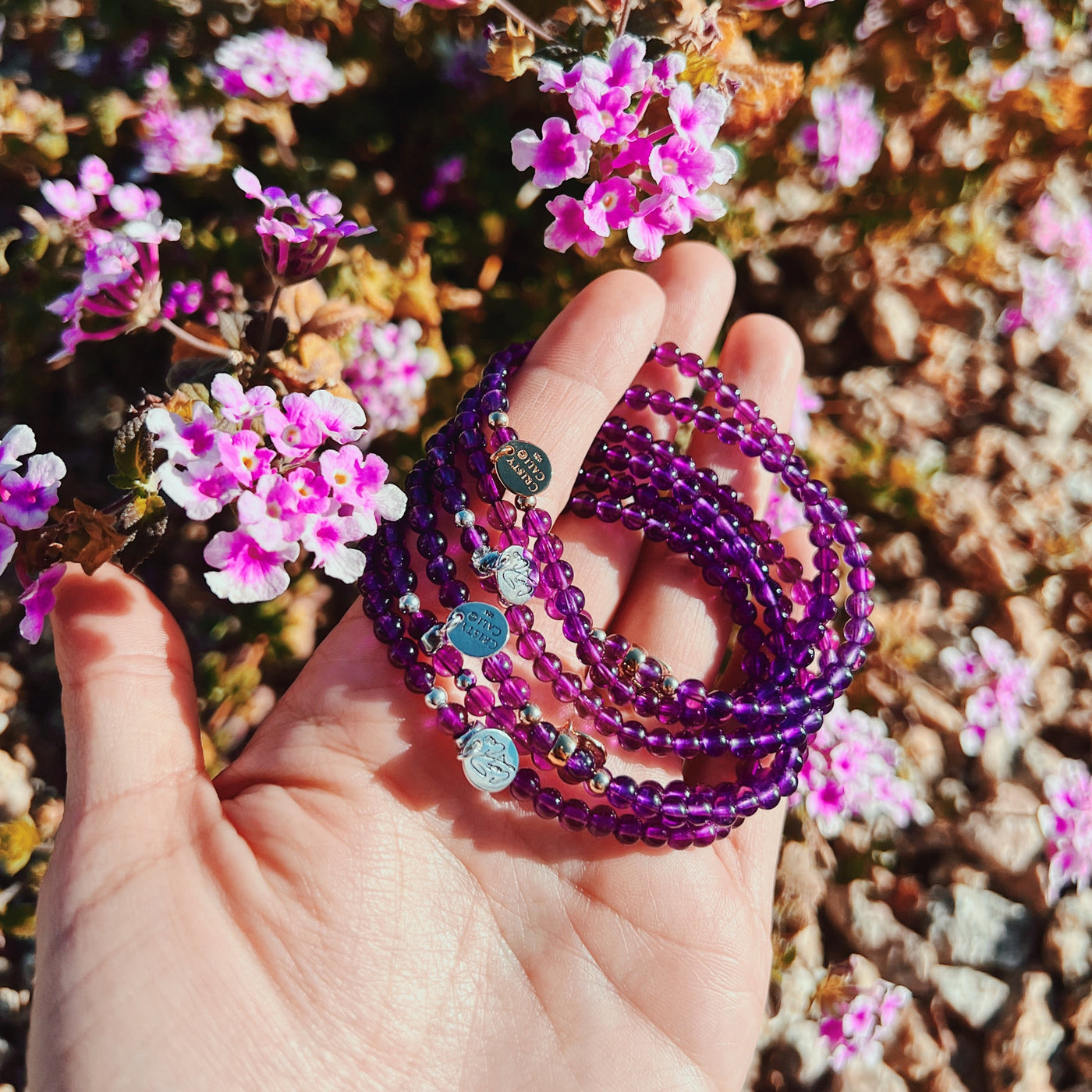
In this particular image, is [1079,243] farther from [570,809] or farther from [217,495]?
[217,495]

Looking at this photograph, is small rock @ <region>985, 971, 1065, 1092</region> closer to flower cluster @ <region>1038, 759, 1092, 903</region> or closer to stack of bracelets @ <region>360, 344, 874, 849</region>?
flower cluster @ <region>1038, 759, 1092, 903</region>

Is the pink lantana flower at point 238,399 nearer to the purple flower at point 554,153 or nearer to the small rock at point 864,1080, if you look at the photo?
the purple flower at point 554,153

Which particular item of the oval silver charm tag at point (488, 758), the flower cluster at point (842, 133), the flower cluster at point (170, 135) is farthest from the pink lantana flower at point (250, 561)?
the flower cluster at point (842, 133)

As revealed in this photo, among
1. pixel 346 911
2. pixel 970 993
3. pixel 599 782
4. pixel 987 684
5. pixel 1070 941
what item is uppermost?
pixel 599 782

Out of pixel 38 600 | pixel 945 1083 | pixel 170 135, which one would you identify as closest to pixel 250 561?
pixel 38 600

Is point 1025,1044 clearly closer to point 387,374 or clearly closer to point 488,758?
point 488,758

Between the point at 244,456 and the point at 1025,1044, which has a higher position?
the point at 244,456
